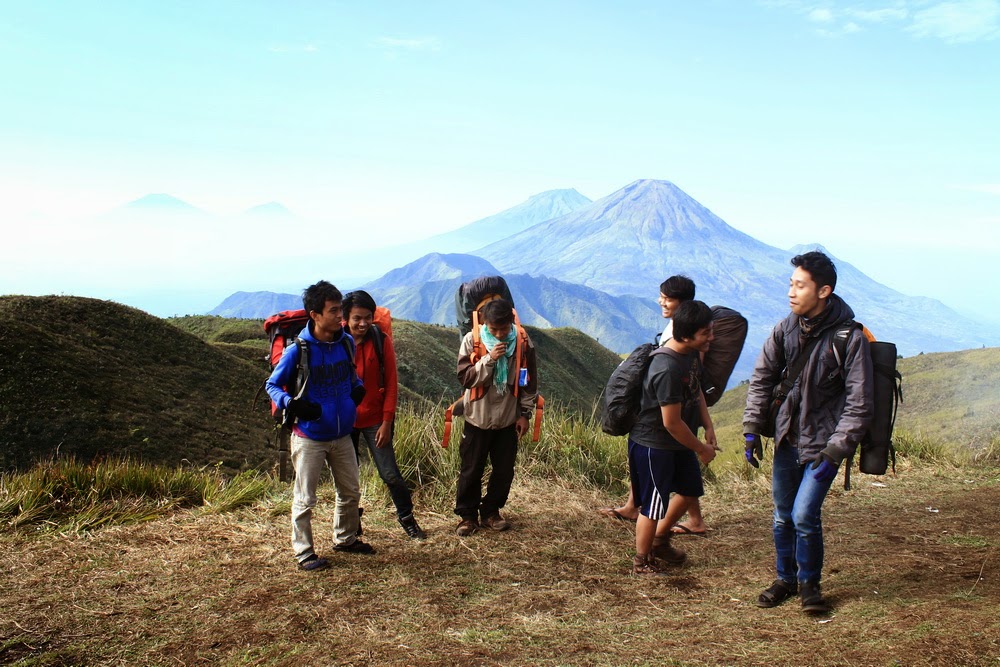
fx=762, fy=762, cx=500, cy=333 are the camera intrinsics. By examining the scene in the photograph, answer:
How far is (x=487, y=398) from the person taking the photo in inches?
190

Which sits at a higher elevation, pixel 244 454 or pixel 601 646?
pixel 601 646

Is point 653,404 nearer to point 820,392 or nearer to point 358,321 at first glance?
point 820,392

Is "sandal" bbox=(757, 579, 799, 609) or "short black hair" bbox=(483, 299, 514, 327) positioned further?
"short black hair" bbox=(483, 299, 514, 327)

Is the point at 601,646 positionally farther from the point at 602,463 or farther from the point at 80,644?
the point at 602,463

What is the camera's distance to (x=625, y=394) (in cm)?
416

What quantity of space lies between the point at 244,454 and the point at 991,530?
1756cm

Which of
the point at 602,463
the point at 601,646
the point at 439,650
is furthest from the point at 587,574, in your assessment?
the point at 602,463

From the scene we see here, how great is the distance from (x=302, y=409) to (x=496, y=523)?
180 cm

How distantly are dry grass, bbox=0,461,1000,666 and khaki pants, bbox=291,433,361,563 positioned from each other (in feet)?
0.75

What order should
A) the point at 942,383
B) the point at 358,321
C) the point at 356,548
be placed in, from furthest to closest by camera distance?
the point at 942,383
the point at 356,548
the point at 358,321

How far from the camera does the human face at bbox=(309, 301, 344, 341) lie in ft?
13.7

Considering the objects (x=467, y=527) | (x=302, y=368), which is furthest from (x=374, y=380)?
(x=467, y=527)

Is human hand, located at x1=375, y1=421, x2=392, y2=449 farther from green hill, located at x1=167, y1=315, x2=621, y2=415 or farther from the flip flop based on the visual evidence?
green hill, located at x1=167, y1=315, x2=621, y2=415

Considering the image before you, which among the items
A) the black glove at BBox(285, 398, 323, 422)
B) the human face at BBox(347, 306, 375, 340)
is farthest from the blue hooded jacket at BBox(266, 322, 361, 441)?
the human face at BBox(347, 306, 375, 340)
